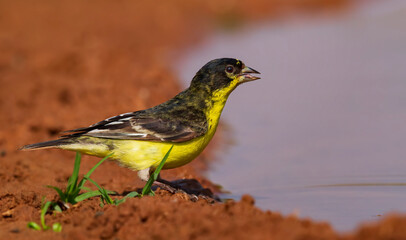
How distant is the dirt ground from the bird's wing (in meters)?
0.66

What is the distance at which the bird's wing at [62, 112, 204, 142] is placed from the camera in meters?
6.61

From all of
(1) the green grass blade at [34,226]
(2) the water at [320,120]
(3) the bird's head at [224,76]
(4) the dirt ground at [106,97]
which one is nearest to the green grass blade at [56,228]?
(4) the dirt ground at [106,97]

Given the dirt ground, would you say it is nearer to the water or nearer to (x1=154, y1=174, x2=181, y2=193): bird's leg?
(x1=154, y1=174, x2=181, y2=193): bird's leg

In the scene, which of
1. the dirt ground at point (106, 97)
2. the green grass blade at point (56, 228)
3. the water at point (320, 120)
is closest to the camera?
the dirt ground at point (106, 97)

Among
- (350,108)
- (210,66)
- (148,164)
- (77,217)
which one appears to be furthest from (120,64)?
(77,217)

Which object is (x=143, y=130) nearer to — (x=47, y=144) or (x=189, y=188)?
(x=189, y=188)

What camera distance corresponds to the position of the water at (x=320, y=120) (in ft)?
22.2

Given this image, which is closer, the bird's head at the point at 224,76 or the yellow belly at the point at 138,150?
the yellow belly at the point at 138,150

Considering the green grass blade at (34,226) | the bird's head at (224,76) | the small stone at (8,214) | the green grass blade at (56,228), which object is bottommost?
the small stone at (8,214)

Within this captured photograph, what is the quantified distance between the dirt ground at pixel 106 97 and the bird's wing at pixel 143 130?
0.66 m

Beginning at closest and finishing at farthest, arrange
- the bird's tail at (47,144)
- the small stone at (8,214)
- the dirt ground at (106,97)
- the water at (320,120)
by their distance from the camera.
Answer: the dirt ground at (106,97) → the small stone at (8,214) → the bird's tail at (47,144) → the water at (320,120)

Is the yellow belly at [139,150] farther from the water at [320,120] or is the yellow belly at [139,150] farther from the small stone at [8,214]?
the small stone at [8,214]

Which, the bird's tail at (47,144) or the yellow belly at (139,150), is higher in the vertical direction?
the yellow belly at (139,150)

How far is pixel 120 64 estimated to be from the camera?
13.1 m
